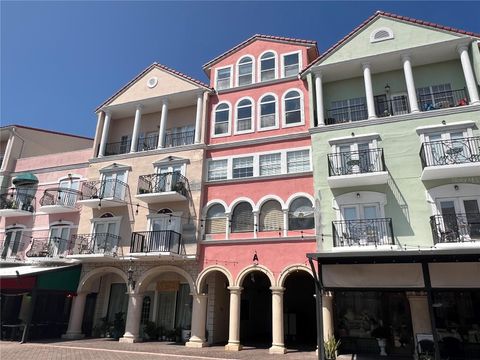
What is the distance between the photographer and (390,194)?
1644cm

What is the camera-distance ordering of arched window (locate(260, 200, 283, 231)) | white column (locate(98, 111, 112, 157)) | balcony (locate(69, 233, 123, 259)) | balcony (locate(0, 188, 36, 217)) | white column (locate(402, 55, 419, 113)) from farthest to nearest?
balcony (locate(0, 188, 36, 217)) → white column (locate(98, 111, 112, 157)) → balcony (locate(69, 233, 123, 259)) → arched window (locate(260, 200, 283, 231)) → white column (locate(402, 55, 419, 113))

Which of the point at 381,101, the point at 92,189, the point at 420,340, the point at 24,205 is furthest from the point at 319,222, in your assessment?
the point at 24,205

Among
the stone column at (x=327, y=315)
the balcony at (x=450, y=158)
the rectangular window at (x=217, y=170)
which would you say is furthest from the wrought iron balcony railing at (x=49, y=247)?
the balcony at (x=450, y=158)

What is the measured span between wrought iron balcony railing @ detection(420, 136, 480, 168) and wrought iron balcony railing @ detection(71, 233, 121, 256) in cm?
1724

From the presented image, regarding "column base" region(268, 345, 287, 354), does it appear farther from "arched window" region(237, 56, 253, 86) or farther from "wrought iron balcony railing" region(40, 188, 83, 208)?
"wrought iron balcony railing" region(40, 188, 83, 208)

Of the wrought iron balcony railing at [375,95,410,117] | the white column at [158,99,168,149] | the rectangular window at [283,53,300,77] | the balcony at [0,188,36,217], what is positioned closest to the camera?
the wrought iron balcony railing at [375,95,410,117]

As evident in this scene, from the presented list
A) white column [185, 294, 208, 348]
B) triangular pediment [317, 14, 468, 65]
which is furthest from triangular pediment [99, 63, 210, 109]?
white column [185, 294, 208, 348]

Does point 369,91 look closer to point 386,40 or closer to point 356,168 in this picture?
point 386,40

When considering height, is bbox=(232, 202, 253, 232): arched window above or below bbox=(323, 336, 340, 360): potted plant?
above

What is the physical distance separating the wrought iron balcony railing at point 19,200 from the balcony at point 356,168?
2094cm

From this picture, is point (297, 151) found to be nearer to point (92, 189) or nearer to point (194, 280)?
point (194, 280)

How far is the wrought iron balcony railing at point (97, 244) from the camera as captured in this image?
2091 cm

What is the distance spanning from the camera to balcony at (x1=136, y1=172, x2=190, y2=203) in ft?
66.8

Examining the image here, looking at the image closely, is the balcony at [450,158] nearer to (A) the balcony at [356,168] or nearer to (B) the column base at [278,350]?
(A) the balcony at [356,168]
